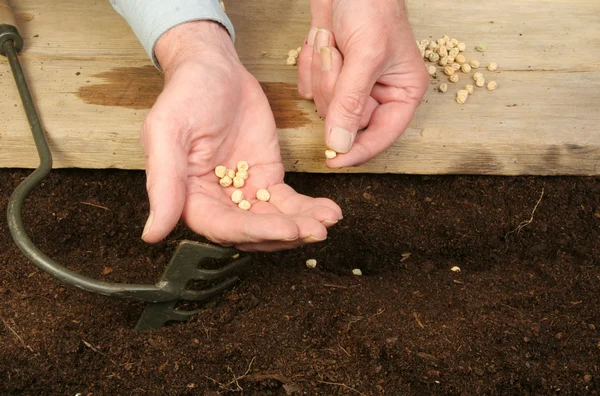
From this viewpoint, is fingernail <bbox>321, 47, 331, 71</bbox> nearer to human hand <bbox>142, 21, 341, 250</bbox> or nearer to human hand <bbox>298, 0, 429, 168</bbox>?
human hand <bbox>298, 0, 429, 168</bbox>

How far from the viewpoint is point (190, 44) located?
1521 mm

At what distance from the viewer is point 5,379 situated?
4.06 feet

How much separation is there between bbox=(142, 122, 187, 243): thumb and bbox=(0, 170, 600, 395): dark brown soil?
1.01 feet

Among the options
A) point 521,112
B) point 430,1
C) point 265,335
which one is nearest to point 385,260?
point 265,335

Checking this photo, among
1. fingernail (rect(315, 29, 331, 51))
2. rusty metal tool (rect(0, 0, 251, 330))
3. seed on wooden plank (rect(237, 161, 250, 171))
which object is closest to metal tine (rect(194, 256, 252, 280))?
rusty metal tool (rect(0, 0, 251, 330))

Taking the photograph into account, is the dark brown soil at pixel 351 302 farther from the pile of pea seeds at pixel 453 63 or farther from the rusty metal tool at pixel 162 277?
the pile of pea seeds at pixel 453 63

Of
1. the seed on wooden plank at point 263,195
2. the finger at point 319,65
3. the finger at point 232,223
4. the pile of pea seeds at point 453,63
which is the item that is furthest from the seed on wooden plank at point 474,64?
the finger at point 232,223

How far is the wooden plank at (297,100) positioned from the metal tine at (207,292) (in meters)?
0.45

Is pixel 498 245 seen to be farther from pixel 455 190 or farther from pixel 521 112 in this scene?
pixel 521 112

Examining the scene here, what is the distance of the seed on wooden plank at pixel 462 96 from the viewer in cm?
176

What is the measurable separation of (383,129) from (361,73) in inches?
8.6

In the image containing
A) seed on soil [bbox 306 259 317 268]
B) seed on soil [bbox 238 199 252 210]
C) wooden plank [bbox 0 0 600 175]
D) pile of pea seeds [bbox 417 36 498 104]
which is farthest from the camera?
pile of pea seeds [bbox 417 36 498 104]

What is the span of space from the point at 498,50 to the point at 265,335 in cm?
123

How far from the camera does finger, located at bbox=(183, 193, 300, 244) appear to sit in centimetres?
114
